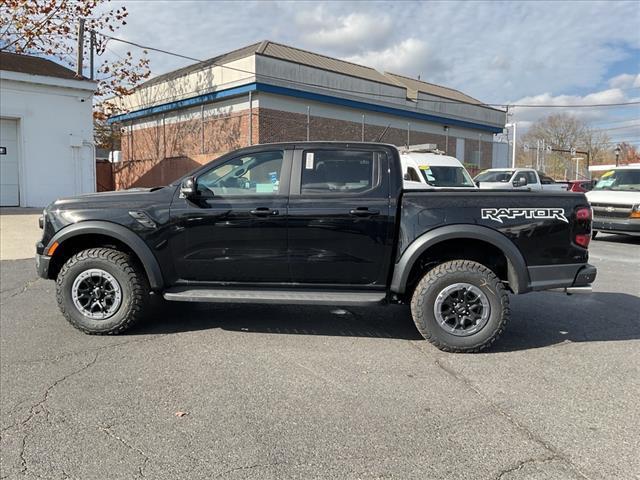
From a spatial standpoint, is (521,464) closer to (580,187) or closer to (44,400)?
(44,400)

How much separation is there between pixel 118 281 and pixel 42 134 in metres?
15.6

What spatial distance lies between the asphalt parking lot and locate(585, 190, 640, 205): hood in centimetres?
715

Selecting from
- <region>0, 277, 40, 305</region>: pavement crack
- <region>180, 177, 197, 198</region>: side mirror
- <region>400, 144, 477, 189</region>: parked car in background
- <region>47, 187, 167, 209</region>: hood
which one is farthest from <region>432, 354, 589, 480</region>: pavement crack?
<region>400, 144, 477, 189</region>: parked car in background

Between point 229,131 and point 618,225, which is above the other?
point 229,131

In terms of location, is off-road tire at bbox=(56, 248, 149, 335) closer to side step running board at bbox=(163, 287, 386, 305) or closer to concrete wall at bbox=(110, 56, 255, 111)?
side step running board at bbox=(163, 287, 386, 305)

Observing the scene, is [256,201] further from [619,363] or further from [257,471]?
[619,363]

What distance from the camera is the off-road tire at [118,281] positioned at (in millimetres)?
4945

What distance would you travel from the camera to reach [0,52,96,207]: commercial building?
1730cm

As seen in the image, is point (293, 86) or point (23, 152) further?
point (293, 86)

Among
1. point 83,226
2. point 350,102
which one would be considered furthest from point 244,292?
point 350,102

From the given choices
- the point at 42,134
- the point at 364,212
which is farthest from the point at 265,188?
the point at 42,134

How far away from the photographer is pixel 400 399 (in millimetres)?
3689

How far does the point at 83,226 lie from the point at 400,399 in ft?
11.1

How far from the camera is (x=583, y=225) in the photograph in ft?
15.2
